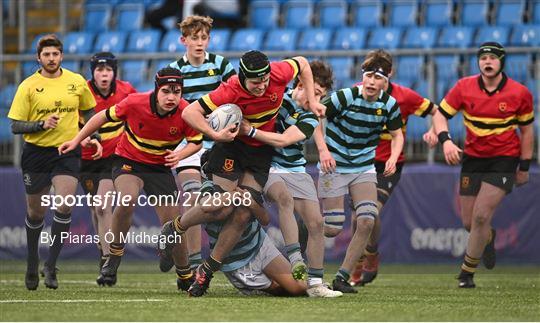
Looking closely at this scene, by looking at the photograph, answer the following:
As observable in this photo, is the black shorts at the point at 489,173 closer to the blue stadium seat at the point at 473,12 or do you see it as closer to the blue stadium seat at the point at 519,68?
the blue stadium seat at the point at 519,68

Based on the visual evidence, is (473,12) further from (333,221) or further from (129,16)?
(333,221)

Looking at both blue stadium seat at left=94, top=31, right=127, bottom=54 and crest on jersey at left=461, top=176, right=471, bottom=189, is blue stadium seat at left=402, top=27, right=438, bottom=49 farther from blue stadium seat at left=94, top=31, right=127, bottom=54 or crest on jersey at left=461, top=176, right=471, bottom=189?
crest on jersey at left=461, top=176, right=471, bottom=189

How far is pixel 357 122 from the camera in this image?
11.5 meters

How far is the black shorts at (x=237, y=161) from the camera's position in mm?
10406

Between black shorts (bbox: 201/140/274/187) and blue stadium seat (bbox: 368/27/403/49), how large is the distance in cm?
868

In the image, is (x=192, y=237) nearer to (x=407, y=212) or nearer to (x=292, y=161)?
(x=292, y=161)

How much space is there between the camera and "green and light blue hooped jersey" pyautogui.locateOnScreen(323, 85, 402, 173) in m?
11.5

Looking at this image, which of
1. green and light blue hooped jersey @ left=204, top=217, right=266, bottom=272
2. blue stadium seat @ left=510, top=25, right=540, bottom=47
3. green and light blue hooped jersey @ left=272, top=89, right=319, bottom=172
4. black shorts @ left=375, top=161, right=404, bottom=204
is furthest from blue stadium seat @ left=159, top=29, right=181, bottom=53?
green and light blue hooped jersey @ left=204, top=217, right=266, bottom=272

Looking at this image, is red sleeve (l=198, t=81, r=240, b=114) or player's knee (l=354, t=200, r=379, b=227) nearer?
red sleeve (l=198, t=81, r=240, b=114)

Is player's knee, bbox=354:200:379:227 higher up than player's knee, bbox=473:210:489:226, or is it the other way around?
player's knee, bbox=354:200:379:227

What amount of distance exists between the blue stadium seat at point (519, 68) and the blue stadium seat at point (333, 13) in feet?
13.0

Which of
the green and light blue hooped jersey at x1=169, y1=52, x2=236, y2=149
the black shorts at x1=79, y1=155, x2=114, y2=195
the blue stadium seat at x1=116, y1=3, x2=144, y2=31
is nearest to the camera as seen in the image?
the green and light blue hooped jersey at x1=169, y1=52, x2=236, y2=149

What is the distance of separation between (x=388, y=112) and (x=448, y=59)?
630cm

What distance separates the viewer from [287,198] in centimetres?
1053
